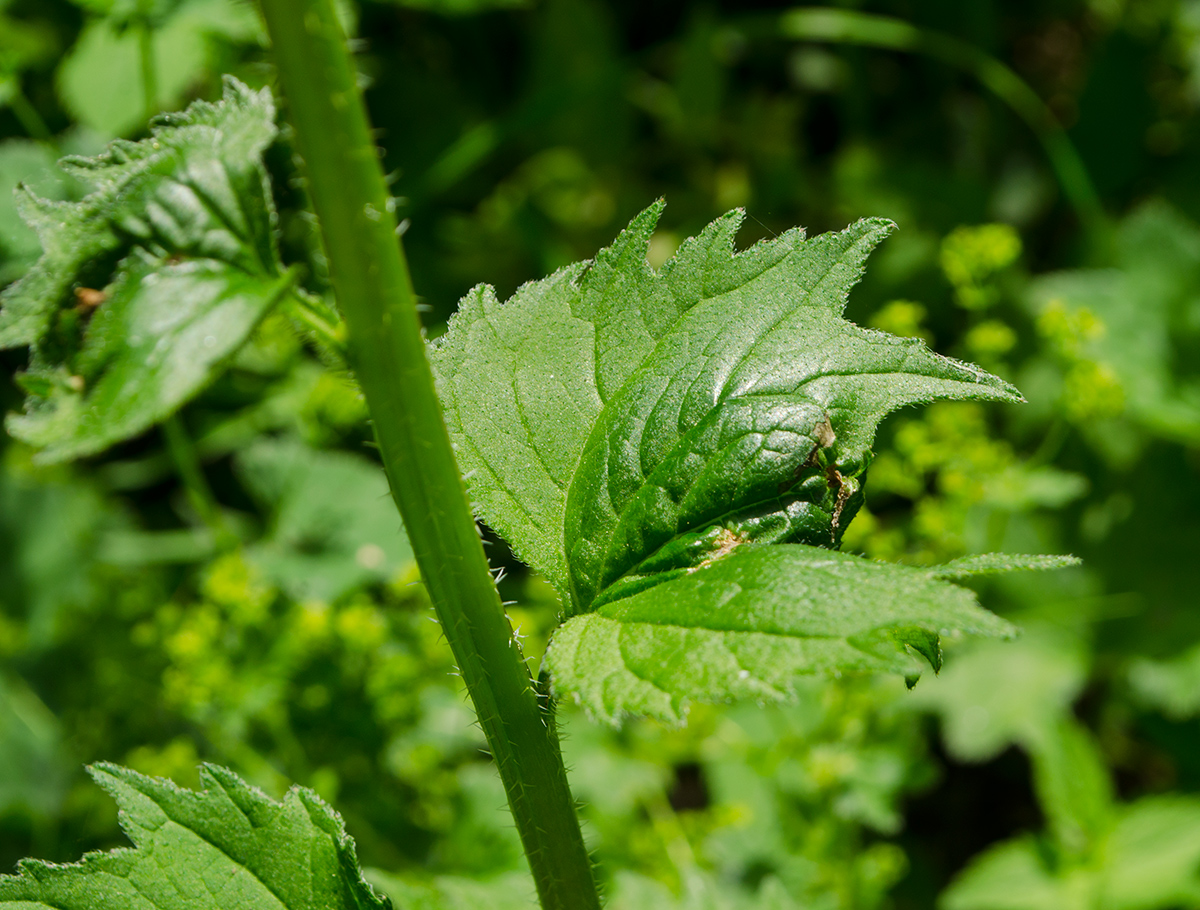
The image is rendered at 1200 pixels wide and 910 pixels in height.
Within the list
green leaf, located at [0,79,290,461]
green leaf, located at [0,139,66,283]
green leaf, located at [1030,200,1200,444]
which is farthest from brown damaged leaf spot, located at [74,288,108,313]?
green leaf, located at [1030,200,1200,444]

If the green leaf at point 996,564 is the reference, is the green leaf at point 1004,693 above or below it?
below

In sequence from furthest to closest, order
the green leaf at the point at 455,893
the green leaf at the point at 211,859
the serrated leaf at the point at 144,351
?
the green leaf at the point at 455,893, the green leaf at the point at 211,859, the serrated leaf at the point at 144,351

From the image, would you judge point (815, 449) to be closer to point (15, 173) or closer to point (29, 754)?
point (15, 173)

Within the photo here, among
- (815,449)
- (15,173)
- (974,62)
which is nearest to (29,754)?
(15,173)

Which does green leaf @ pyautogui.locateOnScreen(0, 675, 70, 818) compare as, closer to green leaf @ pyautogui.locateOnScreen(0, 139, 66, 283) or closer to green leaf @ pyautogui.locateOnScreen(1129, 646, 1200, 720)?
green leaf @ pyautogui.locateOnScreen(0, 139, 66, 283)

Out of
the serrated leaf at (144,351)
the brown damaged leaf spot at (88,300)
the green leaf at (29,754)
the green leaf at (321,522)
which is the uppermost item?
the brown damaged leaf spot at (88,300)

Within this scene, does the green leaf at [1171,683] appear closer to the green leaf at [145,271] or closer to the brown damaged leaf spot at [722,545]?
the brown damaged leaf spot at [722,545]

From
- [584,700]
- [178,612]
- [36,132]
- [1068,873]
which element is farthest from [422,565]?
[1068,873]

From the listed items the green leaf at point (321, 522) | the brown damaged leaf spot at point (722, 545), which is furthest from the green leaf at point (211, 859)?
the green leaf at point (321, 522)
